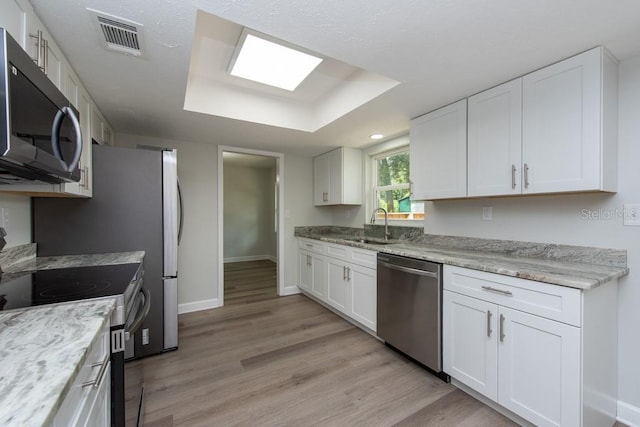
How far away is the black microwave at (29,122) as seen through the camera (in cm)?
76

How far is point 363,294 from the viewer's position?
8.80ft

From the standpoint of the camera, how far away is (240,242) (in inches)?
258

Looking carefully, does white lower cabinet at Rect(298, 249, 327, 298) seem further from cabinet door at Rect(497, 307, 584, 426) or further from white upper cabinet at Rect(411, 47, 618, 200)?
cabinet door at Rect(497, 307, 584, 426)

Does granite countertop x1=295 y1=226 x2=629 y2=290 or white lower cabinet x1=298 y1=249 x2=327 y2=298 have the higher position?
granite countertop x1=295 y1=226 x2=629 y2=290

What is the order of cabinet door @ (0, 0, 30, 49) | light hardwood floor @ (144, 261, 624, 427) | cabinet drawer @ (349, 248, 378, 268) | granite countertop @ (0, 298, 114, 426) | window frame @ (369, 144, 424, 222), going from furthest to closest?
window frame @ (369, 144, 424, 222) → cabinet drawer @ (349, 248, 378, 268) → light hardwood floor @ (144, 261, 624, 427) → cabinet door @ (0, 0, 30, 49) → granite countertop @ (0, 298, 114, 426)

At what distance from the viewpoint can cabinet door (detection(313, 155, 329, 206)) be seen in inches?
154

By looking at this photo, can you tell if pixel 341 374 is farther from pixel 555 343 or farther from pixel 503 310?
pixel 555 343

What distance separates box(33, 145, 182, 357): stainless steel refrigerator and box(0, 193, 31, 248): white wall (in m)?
0.06

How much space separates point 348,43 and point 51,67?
1553 mm

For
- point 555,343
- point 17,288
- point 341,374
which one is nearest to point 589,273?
point 555,343

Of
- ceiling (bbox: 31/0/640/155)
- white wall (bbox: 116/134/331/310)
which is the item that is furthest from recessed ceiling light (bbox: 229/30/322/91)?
white wall (bbox: 116/134/331/310)

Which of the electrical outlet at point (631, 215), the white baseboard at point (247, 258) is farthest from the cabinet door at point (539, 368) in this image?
the white baseboard at point (247, 258)

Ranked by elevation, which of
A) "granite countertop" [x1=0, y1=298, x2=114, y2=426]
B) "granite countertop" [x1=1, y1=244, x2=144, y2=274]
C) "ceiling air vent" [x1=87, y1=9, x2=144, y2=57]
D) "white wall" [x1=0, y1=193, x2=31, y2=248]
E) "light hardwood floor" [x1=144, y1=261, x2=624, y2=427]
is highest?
"ceiling air vent" [x1=87, y1=9, x2=144, y2=57]

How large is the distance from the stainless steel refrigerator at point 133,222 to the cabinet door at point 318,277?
164cm
